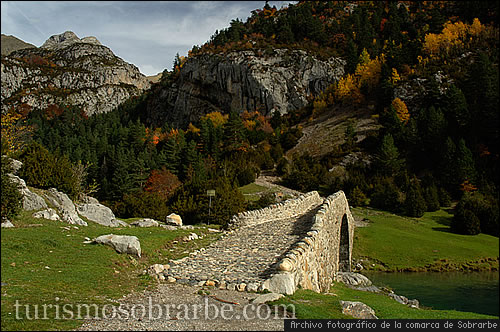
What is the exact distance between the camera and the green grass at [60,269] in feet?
19.5

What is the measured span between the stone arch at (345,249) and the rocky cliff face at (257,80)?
76.9 metres

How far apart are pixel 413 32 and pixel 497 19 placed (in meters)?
21.7

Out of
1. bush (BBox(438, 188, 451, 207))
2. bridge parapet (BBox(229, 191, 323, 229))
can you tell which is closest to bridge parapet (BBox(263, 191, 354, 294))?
bridge parapet (BBox(229, 191, 323, 229))

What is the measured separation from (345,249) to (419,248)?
9.10 metres

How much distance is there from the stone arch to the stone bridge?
13.6ft

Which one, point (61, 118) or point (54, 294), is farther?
point (61, 118)

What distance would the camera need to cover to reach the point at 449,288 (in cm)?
2148

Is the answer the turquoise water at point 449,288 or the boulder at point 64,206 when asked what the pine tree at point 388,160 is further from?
the boulder at point 64,206

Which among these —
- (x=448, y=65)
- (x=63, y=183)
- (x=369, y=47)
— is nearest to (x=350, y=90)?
(x=448, y=65)

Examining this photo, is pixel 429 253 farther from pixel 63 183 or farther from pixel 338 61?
pixel 338 61

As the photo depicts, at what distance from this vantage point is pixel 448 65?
7044 cm

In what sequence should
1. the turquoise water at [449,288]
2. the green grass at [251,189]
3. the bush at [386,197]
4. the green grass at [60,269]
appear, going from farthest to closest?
the green grass at [251,189], the bush at [386,197], the turquoise water at [449,288], the green grass at [60,269]

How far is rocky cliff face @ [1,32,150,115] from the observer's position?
14712 centimetres

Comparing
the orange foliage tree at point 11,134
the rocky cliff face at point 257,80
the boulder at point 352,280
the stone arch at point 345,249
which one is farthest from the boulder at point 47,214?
the rocky cliff face at point 257,80
